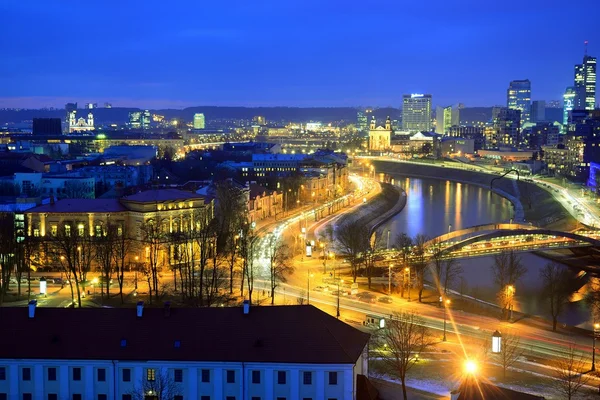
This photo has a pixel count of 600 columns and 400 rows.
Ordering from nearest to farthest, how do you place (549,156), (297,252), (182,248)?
(182,248)
(297,252)
(549,156)

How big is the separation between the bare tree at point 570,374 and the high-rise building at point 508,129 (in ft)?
265

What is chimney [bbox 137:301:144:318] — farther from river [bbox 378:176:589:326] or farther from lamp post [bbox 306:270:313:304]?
river [bbox 378:176:589:326]

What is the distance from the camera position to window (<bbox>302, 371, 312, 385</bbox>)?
403 inches

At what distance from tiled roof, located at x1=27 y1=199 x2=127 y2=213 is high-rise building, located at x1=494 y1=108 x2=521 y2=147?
74.7 m

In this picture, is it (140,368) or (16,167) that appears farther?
(16,167)

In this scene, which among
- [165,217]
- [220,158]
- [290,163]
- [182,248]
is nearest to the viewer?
[182,248]

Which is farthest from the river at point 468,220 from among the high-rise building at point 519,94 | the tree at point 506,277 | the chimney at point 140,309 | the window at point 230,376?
the high-rise building at point 519,94

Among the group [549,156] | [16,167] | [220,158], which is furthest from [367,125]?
[16,167]

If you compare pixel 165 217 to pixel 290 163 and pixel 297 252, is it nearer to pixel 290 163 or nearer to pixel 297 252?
pixel 297 252

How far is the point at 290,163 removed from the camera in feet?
159

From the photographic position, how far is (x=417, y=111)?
15275 centimetres

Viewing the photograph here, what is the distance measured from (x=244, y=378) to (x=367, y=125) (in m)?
151

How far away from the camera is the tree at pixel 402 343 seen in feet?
37.2

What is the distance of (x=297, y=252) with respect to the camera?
2359 centimetres
